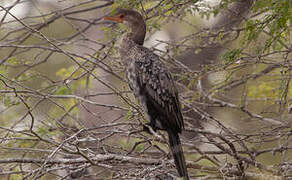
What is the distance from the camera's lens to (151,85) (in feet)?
8.91

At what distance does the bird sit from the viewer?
2621mm

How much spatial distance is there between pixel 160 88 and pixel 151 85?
0.07 m

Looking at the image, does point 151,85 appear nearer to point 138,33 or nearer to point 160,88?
point 160,88

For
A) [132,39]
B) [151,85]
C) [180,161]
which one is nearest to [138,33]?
[132,39]

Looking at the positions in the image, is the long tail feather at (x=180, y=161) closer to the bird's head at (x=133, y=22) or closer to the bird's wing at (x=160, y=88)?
the bird's wing at (x=160, y=88)

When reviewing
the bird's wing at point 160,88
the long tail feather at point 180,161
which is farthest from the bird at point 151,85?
the long tail feather at point 180,161

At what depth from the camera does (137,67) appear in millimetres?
2770

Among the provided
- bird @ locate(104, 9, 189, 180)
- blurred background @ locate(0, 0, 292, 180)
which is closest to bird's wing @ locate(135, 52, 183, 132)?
bird @ locate(104, 9, 189, 180)

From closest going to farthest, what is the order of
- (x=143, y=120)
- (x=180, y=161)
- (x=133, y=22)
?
(x=180, y=161), (x=143, y=120), (x=133, y=22)

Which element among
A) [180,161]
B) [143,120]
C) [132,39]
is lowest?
[180,161]

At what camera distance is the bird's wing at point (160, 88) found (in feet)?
8.59

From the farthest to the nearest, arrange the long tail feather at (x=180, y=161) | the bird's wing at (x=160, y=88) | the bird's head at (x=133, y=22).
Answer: the bird's head at (x=133, y=22) < the bird's wing at (x=160, y=88) < the long tail feather at (x=180, y=161)

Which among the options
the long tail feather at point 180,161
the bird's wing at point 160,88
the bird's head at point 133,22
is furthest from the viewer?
the bird's head at point 133,22

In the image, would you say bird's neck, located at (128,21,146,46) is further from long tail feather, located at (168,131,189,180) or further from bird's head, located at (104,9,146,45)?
long tail feather, located at (168,131,189,180)
